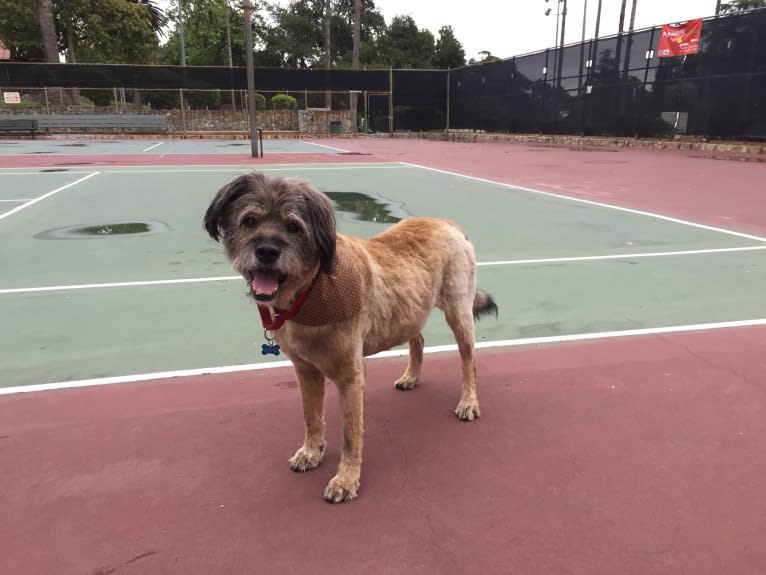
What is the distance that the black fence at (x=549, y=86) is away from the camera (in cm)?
2261

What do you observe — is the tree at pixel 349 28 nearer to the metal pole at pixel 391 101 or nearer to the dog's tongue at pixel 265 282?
the metal pole at pixel 391 101

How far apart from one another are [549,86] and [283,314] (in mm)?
33537

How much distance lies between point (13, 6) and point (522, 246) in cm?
5821

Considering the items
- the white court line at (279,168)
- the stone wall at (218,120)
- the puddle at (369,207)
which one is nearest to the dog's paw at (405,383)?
the puddle at (369,207)

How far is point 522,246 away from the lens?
8016 mm

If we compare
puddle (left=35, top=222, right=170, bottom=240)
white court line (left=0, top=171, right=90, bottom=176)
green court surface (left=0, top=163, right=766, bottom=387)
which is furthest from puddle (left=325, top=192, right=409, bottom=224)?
white court line (left=0, top=171, right=90, bottom=176)

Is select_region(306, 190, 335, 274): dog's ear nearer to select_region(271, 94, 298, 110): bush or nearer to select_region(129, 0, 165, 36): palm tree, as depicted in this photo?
select_region(271, 94, 298, 110): bush

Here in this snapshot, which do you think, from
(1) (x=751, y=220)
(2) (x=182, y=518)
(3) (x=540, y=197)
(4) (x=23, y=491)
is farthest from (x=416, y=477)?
(3) (x=540, y=197)

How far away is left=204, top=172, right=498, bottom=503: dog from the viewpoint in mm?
2357

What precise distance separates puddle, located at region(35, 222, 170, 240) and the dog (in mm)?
6811

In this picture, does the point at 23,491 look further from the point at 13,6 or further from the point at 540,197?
the point at 13,6

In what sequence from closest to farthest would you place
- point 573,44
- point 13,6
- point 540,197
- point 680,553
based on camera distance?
point 680,553 < point 540,197 < point 573,44 < point 13,6

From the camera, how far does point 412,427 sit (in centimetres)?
350

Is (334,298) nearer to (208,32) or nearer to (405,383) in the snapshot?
(405,383)
